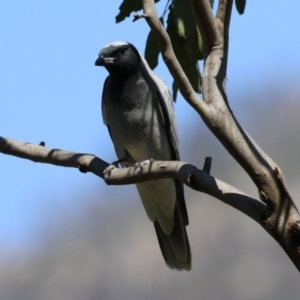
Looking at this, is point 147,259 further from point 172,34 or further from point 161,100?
point 172,34

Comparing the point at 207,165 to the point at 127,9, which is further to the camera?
the point at 127,9

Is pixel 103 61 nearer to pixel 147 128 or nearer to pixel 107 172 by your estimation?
pixel 147 128

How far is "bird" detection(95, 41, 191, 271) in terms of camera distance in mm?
5840

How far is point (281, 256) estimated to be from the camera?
33.8 ft

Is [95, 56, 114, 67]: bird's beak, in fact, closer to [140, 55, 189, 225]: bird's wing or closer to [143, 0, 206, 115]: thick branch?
[140, 55, 189, 225]: bird's wing

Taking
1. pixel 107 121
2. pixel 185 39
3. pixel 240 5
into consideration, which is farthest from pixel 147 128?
pixel 240 5

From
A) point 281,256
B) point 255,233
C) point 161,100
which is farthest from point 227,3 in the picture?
point 255,233

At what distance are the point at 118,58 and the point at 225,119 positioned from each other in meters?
2.17

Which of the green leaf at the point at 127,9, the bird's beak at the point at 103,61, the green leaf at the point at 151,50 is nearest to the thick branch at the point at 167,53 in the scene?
the green leaf at the point at 151,50

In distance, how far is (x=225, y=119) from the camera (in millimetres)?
3965

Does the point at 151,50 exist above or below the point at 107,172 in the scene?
above

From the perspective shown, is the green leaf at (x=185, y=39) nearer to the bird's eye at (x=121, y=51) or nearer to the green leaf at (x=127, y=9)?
the green leaf at (x=127, y=9)

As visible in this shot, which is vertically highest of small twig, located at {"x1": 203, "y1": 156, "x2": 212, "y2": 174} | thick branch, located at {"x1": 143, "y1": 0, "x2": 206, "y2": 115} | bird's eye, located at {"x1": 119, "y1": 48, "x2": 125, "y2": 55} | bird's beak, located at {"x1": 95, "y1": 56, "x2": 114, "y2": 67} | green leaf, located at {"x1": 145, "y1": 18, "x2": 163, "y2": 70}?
bird's eye, located at {"x1": 119, "y1": 48, "x2": 125, "y2": 55}

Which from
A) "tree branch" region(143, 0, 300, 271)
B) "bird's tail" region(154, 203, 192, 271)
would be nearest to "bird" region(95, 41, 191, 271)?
"bird's tail" region(154, 203, 192, 271)
